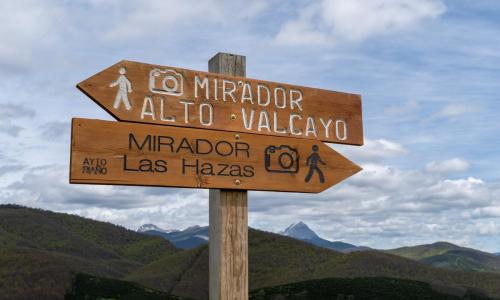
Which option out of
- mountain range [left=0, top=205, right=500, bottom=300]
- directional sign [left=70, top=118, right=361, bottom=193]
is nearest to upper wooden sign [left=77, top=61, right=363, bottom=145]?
directional sign [left=70, top=118, right=361, bottom=193]

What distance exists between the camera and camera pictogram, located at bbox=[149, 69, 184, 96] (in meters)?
6.39

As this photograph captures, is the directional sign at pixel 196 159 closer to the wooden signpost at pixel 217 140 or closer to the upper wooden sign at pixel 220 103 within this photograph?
the wooden signpost at pixel 217 140

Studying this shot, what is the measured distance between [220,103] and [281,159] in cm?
108

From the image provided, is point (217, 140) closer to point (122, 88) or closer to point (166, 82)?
point (166, 82)

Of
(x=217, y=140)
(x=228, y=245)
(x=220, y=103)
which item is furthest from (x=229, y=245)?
(x=220, y=103)

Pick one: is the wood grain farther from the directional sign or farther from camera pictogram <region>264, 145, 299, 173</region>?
camera pictogram <region>264, 145, 299, 173</region>

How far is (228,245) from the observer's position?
6.39 metres

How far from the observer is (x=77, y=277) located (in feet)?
95.5

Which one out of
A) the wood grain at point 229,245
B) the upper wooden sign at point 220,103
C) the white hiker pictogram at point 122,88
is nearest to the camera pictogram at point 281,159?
the upper wooden sign at point 220,103

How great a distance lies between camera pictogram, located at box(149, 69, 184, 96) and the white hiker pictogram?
28cm

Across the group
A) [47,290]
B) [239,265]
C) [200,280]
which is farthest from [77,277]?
[239,265]

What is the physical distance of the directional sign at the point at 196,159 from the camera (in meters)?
5.87

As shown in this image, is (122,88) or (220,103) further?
(220,103)

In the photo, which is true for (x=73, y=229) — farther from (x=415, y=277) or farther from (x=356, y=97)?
(x=356, y=97)
